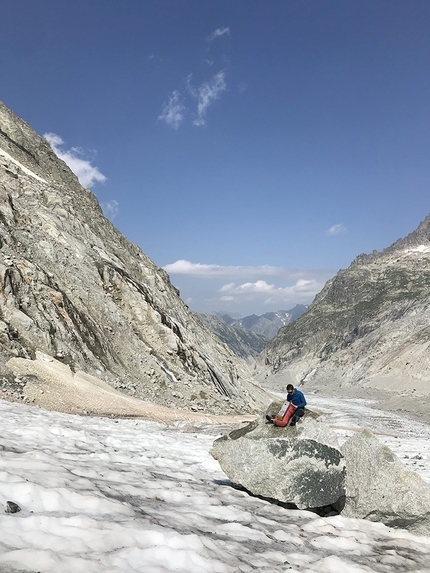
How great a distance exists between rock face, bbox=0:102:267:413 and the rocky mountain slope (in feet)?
136

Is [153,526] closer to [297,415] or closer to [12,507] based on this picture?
[12,507]

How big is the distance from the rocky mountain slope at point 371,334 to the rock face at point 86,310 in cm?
4146

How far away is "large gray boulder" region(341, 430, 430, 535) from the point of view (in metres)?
6.76

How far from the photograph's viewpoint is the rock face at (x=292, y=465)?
7.38 m

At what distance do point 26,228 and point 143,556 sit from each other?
1108 inches

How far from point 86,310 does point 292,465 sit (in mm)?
21619

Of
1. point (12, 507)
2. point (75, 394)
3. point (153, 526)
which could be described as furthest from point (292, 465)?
point (75, 394)

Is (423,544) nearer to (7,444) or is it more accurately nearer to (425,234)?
(7,444)

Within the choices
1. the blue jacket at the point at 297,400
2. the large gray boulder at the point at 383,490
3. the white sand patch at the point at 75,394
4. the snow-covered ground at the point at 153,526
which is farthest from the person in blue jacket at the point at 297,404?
the white sand patch at the point at 75,394

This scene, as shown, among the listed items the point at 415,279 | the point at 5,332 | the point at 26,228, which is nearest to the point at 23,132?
the point at 26,228

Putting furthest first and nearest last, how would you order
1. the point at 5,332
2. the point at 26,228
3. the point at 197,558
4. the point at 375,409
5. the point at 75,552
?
the point at 375,409 < the point at 26,228 < the point at 5,332 < the point at 197,558 < the point at 75,552

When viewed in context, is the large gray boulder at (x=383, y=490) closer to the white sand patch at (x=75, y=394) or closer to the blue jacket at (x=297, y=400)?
the blue jacket at (x=297, y=400)

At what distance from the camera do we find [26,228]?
28422 millimetres

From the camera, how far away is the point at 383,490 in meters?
7.20
